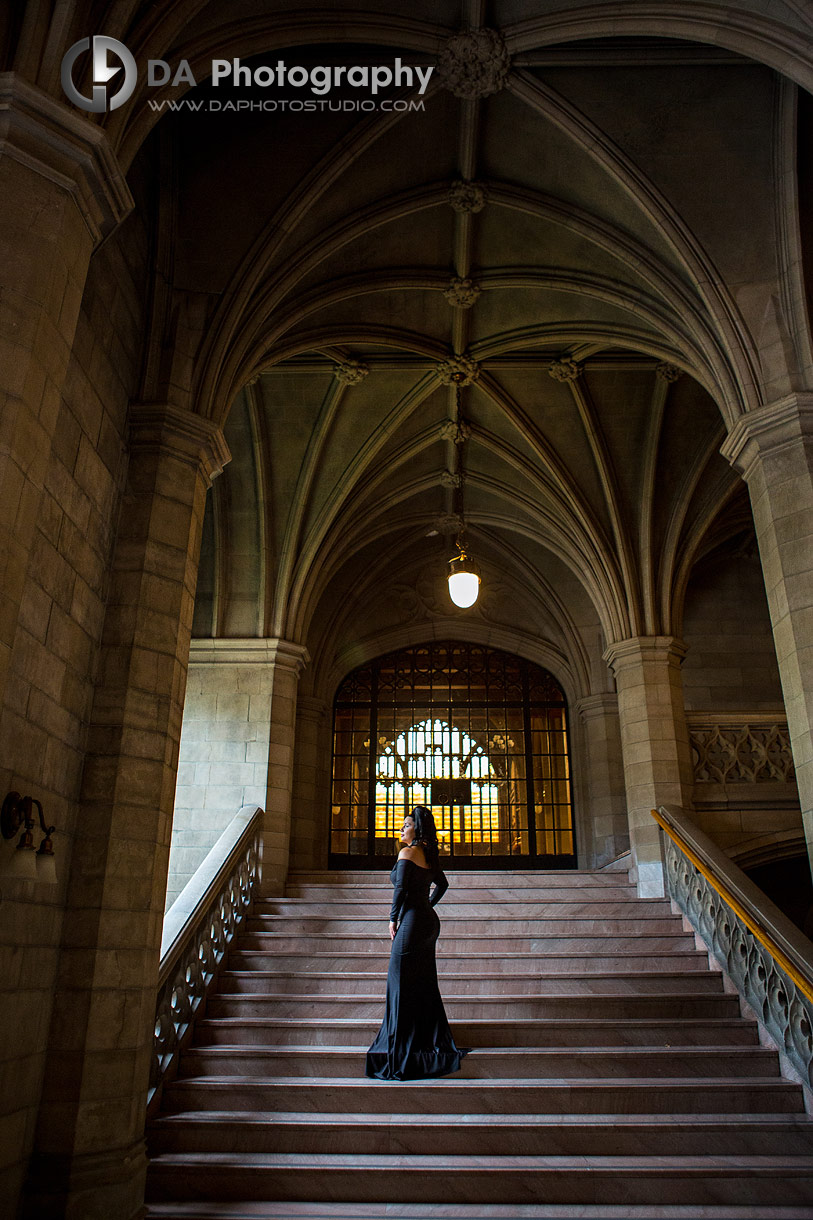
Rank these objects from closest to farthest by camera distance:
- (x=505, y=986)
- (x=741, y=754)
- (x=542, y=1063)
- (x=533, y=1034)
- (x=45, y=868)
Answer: (x=45, y=868) < (x=542, y=1063) < (x=533, y=1034) < (x=505, y=986) < (x=741, y=754)

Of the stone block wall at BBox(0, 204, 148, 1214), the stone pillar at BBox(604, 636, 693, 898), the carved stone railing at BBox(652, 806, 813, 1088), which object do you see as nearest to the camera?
the stone block wall at BBox(0, 204, 148, 1214)

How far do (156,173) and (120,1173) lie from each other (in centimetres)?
615

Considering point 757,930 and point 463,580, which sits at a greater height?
point 463,580

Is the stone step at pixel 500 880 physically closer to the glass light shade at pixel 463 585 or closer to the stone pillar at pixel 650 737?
the stone pillar at pixel 650 737

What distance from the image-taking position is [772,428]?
19.8 feet

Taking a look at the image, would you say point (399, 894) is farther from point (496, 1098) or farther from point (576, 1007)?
point (576, 1007)

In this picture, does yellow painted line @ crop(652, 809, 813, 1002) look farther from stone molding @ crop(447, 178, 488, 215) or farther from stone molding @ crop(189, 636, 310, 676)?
stone molding @ crop(447, 178, 488, 215)

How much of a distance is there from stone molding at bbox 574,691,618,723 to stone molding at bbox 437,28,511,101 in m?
8.17

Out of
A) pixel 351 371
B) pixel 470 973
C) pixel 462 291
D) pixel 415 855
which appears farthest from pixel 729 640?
pixel 415 855

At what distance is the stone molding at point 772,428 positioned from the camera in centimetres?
594

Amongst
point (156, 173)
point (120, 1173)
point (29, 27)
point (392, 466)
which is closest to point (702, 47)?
point (156, 173)

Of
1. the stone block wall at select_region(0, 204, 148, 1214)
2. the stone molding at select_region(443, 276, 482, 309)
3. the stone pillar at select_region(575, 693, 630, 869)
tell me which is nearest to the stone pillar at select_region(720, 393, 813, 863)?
the stone molding at select_region(443, 276, 482, 309)

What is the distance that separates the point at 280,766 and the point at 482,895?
2699 millimetres

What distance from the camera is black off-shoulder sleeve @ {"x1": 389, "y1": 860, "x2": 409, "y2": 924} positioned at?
5473 mm
